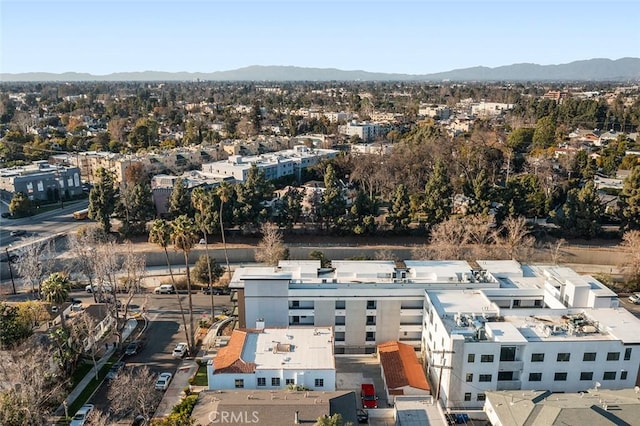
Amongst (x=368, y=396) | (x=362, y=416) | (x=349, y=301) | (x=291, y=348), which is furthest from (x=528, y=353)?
(x=291, y=348)

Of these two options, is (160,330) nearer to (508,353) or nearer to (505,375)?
(505,375)

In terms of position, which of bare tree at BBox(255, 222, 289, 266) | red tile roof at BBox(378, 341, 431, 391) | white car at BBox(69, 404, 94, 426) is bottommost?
white car at BBox(69, 404, 94, 426)

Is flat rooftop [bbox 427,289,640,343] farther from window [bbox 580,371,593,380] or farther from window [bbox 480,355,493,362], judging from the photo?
window [bbox 580,371,593,380]

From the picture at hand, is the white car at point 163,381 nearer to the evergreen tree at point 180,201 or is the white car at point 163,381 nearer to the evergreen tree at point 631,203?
the evergreen tree at point 180,201

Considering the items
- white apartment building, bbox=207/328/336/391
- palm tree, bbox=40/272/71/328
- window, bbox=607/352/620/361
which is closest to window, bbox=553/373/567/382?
window, bbox=607/352/620/361

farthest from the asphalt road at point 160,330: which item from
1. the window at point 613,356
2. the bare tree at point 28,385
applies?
the window at point 613,356

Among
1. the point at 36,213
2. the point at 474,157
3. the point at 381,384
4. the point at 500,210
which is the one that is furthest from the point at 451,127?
the point at 381,384

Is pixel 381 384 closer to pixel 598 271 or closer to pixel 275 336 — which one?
pixel 275 336
